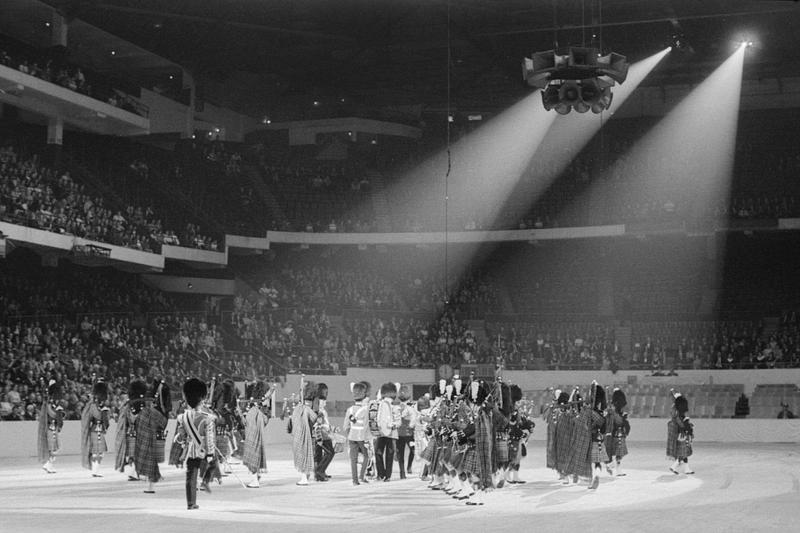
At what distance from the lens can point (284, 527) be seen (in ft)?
46.2

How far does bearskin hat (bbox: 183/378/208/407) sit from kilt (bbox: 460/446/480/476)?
414cm

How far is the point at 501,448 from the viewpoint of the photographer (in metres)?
19.2

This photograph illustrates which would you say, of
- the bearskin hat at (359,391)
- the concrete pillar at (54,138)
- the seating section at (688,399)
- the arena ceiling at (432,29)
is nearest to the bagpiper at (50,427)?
the bearskin hat at (359,391)

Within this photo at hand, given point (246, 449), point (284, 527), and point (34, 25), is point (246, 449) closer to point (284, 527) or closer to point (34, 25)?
point (284, 527)

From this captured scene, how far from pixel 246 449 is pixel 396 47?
2956 centimetres

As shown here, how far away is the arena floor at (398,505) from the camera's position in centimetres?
1447

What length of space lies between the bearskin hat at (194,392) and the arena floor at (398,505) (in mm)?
1586

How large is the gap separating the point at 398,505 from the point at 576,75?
38.3 feet

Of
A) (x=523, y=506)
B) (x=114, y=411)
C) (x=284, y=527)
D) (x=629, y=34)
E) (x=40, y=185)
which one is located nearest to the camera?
(x=284, y=527)

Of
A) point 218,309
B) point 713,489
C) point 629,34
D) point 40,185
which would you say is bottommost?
point 713,489

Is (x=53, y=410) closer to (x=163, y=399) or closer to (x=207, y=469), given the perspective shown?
(x=163, y=399)

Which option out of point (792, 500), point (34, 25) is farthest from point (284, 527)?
point (34, 25)

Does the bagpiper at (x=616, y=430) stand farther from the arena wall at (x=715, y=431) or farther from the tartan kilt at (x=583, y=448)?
the arena wall at (x=715, y=431)

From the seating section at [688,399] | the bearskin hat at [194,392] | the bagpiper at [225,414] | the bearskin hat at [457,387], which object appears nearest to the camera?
the bearskin hat at [194,392]
